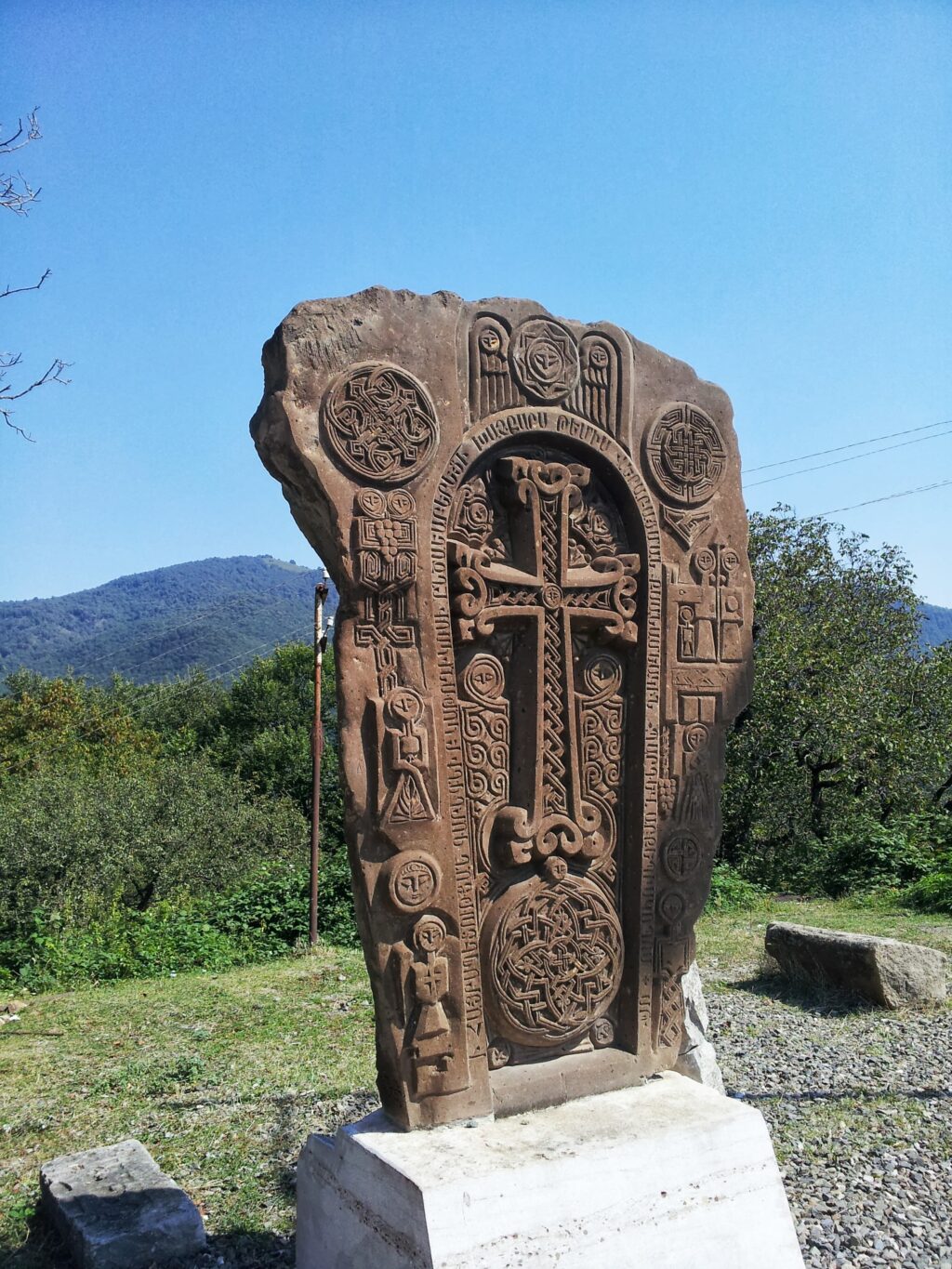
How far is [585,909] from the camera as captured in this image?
11.0ft

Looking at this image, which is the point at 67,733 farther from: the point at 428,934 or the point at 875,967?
the point at 428,934

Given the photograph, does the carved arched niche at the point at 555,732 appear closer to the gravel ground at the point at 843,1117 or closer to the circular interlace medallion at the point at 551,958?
the circular interlace medallion at the point at 551,958

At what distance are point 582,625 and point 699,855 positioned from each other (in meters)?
0.90

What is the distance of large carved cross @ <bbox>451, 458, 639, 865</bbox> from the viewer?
326 cm

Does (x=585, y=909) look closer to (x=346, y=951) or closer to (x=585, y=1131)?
(x=585, y=1131)

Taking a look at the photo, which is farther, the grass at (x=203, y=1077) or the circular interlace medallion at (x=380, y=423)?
the grass at (x=203, y=1077)

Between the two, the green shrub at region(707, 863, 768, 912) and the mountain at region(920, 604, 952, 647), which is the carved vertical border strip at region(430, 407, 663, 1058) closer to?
the green shrub at region(707, 863, 768, 912)

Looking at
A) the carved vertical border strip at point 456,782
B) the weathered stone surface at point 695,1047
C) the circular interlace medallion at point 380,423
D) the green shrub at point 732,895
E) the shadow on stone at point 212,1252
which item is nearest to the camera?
the circular interlace medallion at point 380,423

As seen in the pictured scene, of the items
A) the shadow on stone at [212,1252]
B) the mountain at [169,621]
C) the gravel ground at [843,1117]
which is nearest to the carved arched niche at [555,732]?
the gravel ground at [843,1117]

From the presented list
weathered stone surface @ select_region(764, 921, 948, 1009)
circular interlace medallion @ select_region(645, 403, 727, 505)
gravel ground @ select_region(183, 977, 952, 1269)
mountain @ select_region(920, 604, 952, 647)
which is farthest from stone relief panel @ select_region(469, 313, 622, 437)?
mountain @ select_region(920, 604, 952, 647)

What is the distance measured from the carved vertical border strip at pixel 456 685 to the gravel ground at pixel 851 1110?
0.98 meters

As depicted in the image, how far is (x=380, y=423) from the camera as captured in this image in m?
3.06

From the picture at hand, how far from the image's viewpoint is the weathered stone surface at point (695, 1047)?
11.7 feet

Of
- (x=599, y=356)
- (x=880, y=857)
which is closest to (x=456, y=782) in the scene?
(x=599, y=356)
